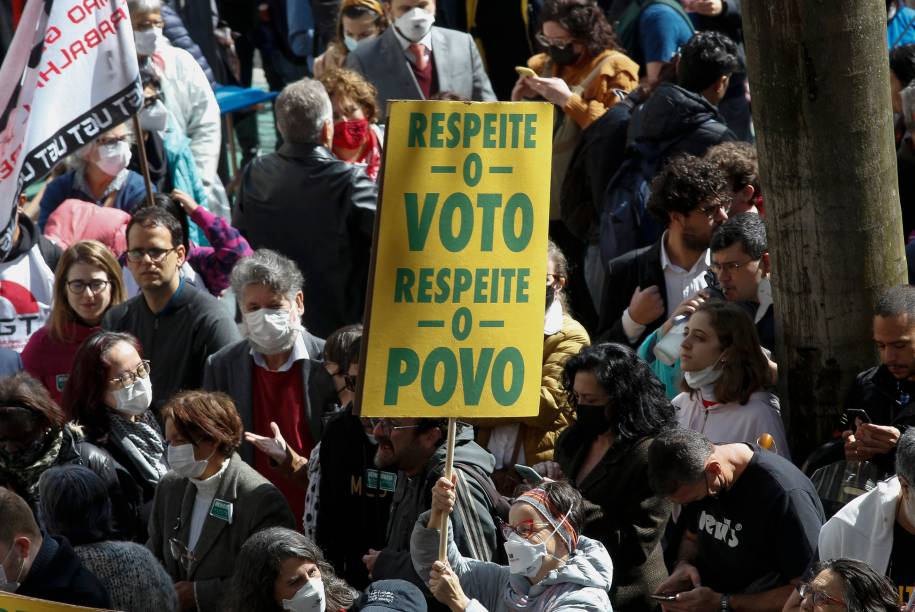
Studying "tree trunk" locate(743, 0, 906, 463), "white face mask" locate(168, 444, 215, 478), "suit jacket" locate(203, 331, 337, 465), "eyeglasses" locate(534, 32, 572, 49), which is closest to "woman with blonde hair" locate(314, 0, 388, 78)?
"eyeglasses" locate(534, 32, 572, 49)

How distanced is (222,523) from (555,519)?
1686 millimetres

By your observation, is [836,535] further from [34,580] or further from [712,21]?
[712,21]

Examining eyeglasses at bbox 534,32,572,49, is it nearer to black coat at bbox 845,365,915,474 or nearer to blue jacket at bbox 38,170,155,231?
blue jacket at bbox 38,170,155,231

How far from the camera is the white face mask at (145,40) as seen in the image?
10359 mm

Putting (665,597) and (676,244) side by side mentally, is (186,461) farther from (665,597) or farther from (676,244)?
(676,244)

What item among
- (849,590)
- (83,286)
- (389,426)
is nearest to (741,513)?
(849,590)

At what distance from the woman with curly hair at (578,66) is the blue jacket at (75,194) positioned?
2.36 metres

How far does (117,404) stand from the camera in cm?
731

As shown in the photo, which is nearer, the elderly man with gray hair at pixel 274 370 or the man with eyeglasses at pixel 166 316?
the elderly man with gray hair at pixel 274 370

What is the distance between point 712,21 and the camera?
1112 centimetres

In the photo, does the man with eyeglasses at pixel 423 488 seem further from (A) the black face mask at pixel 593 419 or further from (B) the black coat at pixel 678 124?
(B) the black coat at pixel 678 124

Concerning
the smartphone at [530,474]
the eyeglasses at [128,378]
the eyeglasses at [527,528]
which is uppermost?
the eyeglasses at [128,378]

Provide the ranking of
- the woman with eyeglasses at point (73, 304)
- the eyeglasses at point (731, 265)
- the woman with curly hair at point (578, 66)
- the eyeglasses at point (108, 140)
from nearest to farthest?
the eyeglasses at point (731, 265), the woman with eyeglasses at point (73, 304), the woman with curly hair at point (578, 66), the eyeglasses at point (108, 140)

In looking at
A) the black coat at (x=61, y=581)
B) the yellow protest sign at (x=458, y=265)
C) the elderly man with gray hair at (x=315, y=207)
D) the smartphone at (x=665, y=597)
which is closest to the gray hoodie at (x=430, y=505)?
the smartphone at (x=665, y=597)
